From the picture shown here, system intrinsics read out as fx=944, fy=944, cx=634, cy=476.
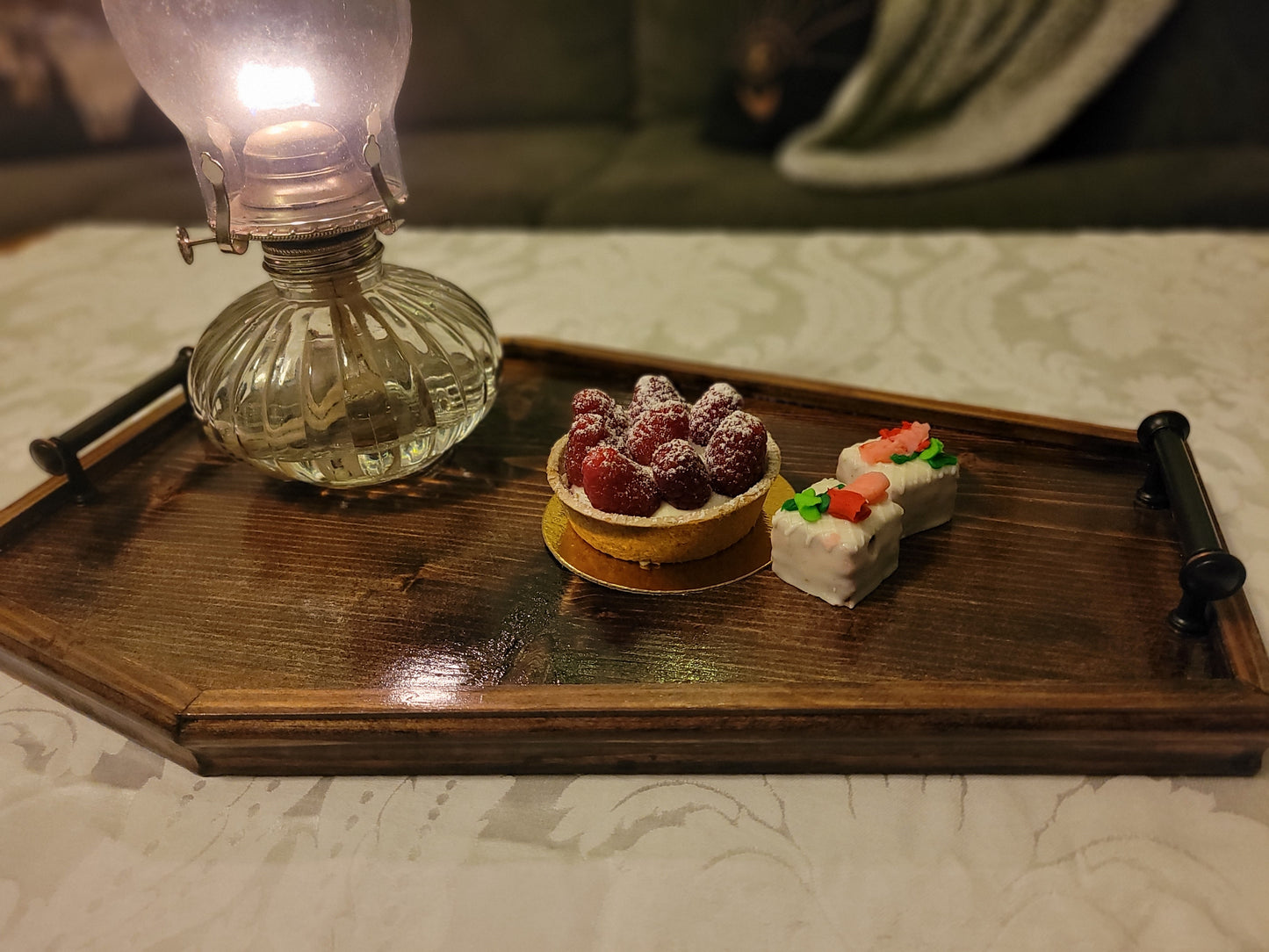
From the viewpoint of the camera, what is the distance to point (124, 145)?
207 centimetres

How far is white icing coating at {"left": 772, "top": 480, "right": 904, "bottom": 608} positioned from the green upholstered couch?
105 centimetres

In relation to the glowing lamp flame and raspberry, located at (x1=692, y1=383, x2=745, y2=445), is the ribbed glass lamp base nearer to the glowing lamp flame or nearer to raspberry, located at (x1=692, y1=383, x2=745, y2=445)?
the glowing lamp flame

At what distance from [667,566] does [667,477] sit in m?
0.08

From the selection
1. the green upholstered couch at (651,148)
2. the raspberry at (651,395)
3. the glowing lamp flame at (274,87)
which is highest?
the glowing lamp flame at (274,87)

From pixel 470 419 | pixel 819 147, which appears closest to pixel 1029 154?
pixel 819 147

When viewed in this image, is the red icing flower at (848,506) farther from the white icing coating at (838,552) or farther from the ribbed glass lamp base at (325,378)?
the ribbed glass lamp base at (325,378)

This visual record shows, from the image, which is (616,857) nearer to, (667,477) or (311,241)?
(667,477)

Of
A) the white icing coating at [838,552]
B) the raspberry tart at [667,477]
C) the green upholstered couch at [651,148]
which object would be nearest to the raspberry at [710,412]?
the raspberry tart at [667,477]

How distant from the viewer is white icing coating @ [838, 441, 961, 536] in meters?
0.73

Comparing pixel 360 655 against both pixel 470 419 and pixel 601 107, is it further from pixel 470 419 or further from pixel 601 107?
pixel 601 107

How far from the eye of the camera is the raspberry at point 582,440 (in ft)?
2.49

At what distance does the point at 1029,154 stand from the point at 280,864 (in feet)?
5.30

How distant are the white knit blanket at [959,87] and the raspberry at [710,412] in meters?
1.03

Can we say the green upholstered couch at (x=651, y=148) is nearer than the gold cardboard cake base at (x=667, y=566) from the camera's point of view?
No
